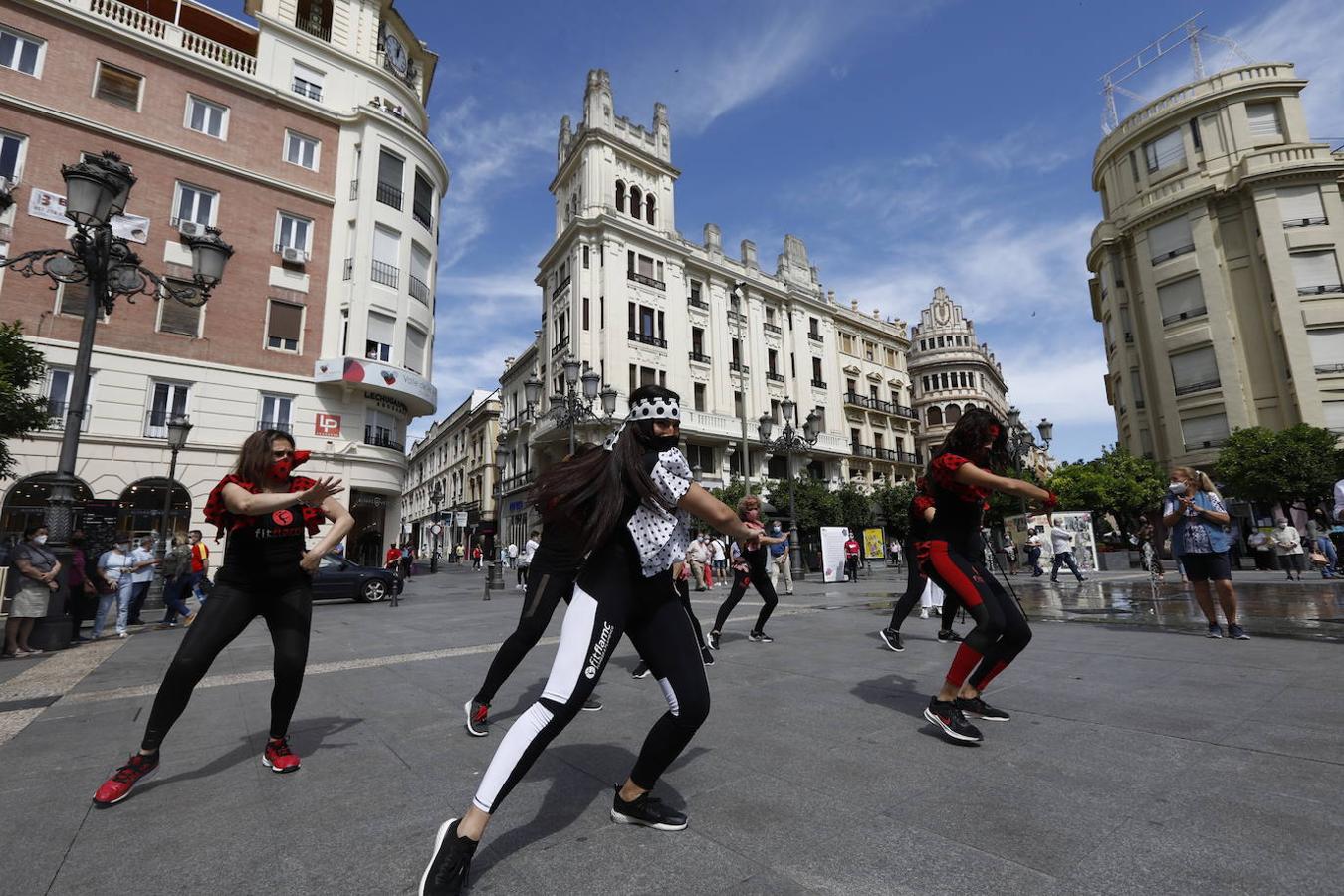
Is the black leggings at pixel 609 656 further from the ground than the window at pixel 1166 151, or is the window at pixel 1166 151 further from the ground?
the window at pixel 1166 151

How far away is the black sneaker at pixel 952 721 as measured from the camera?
3.24 m

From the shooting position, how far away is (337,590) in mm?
15656

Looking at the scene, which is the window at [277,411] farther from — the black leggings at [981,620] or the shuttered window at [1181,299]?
the shuttered window at [1181,299]

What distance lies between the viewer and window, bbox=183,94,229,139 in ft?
69.5

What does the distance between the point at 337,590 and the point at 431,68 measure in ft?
80.8

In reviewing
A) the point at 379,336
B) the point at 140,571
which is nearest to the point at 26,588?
the point at 140,571

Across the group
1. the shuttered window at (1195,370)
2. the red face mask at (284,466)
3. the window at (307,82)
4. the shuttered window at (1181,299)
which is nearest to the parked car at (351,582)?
the red face mask at (284,466)

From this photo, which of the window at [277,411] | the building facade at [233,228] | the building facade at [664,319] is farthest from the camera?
the building facade at [664,319]

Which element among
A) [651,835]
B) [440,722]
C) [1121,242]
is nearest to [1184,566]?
[651,835]

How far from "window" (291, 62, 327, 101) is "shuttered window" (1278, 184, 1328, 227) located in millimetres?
41073

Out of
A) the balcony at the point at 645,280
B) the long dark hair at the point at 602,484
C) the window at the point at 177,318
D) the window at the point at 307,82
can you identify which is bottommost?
the long dark hair at the point at 602,484

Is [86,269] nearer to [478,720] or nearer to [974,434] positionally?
[478,720]

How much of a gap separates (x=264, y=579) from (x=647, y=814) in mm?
2195

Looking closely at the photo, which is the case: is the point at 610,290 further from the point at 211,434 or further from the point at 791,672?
the point at 791,672
